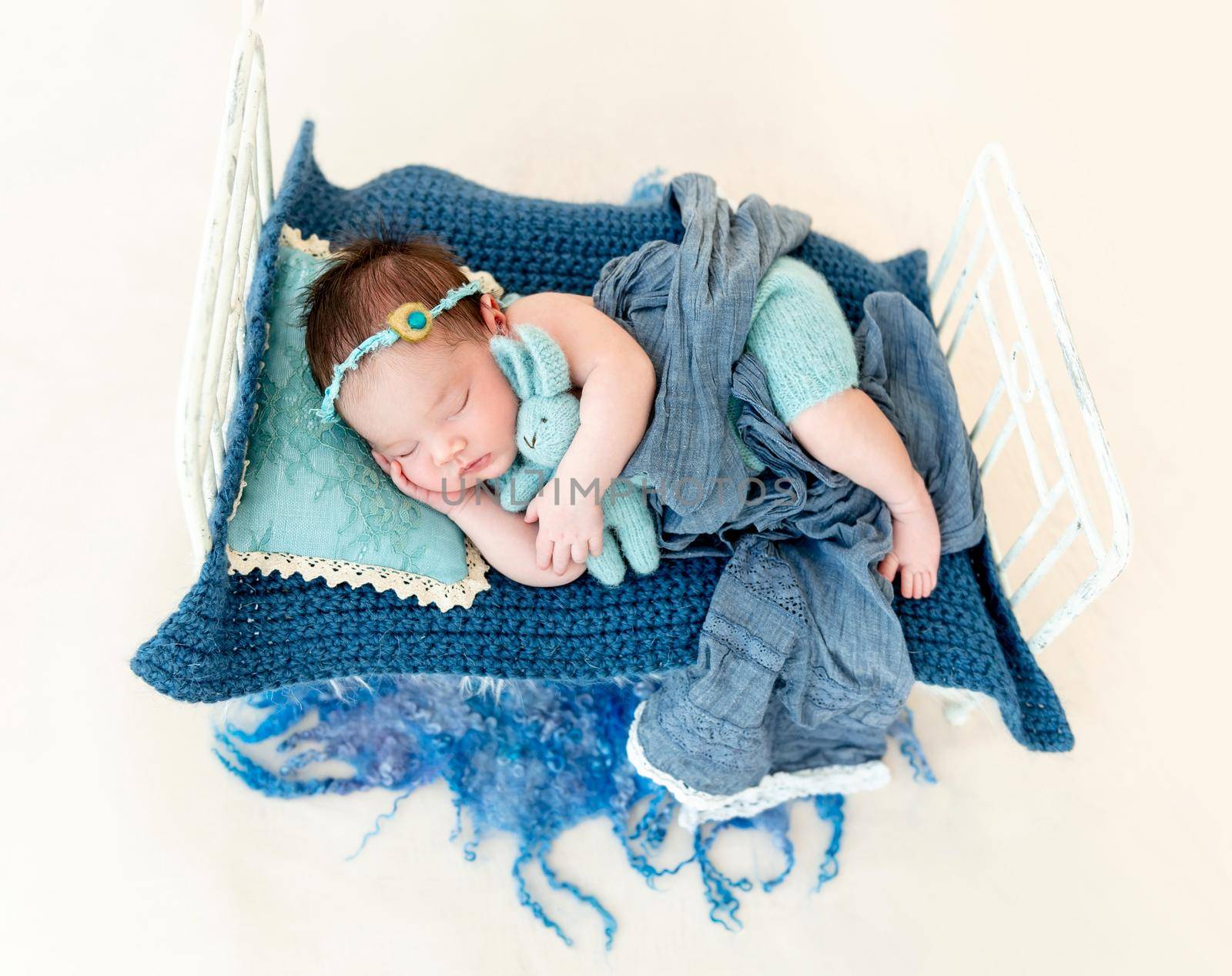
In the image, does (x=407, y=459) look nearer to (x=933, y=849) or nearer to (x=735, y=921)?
(x=735, y=921)

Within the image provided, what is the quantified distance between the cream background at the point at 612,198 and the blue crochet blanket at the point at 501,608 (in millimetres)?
363

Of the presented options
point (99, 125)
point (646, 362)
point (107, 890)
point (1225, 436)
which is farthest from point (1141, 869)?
point (99, 125)

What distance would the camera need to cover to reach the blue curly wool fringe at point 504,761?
1556 millimetres

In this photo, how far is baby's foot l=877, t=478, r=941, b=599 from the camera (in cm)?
137

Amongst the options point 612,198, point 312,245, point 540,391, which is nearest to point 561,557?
point 540,391

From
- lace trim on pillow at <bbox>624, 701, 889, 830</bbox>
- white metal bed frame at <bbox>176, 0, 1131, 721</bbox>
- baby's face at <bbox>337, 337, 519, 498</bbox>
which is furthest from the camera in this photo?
lace trim on pillow at <bbox>624, 701, 889, 830</bbox>

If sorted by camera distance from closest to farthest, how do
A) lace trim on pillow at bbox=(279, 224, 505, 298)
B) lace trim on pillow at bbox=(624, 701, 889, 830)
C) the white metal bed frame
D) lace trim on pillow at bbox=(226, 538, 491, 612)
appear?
the white metal bed frame → lace trim on pillow at bbox=(226, 538, 491, 612) → lace trim on pillow at bbox=(279, 224, 505, 298) → lace trim on pillow at bbox=(624, 701, 889, 830)

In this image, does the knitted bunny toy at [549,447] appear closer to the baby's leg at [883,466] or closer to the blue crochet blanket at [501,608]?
the blue crochet blanket at [501,608]

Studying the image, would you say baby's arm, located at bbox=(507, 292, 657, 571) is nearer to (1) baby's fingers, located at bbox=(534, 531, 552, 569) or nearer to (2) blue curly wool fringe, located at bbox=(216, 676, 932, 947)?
(1) baby's fingers, located at bbox=(534, 531, 552, 569)

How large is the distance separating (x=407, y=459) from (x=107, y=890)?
848mm

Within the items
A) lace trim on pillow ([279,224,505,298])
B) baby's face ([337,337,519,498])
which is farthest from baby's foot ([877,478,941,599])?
lace trim on pillow ([279,224,505,298])

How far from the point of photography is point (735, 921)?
5.01ft

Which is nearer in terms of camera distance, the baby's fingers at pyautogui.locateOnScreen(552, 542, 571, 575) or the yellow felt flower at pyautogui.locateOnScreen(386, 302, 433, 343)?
the yellow felt flower at pyautogui.locateOnScreen(386, 302, 433, 343)

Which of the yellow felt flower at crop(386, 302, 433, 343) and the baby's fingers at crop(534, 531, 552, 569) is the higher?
the yellow felt flower at crop(386, 302, 433, 343)
